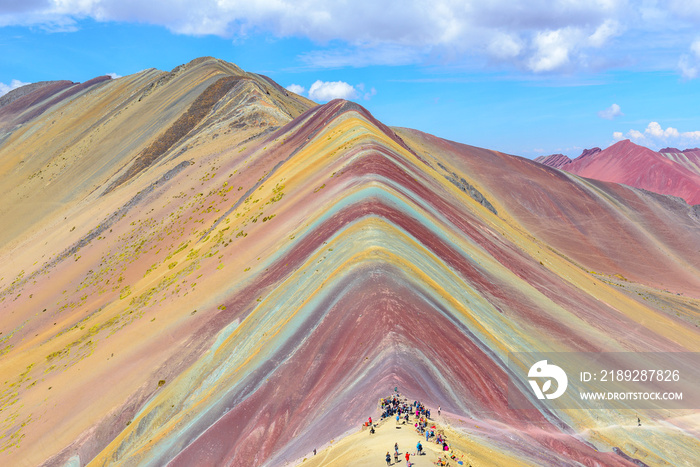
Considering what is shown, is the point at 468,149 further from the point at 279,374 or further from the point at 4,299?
the point at 279,374

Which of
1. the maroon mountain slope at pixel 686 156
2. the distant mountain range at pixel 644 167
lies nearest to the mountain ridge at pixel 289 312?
the distant mountain range at pixel 644 167

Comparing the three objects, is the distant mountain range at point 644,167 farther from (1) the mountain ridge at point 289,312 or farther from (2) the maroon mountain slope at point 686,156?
(1) the mountain ridge at point 289,312

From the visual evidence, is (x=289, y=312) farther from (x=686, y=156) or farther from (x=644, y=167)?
(x=686, y=156)

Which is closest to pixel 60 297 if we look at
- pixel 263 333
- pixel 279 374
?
pixel 263 333

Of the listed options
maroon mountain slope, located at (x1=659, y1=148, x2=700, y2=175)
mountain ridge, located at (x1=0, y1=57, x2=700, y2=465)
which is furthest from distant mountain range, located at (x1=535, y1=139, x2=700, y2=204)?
mountain ridge, located at (x1=0, y1=57, x2=700, y2=465)

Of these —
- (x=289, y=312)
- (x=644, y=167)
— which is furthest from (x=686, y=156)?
(x=289, y=312)

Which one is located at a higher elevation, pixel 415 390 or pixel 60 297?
pixel 60 297

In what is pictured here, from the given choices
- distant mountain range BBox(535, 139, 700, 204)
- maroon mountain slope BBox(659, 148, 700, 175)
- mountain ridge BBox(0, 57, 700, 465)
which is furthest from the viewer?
maroon mountain slope BBox(659, 148, 700, 175)

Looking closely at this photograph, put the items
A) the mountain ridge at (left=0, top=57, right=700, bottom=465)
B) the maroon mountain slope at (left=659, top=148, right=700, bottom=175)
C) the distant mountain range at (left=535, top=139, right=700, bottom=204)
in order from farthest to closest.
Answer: the maroon mountain slope at (left=659, top=148, right=700, bottom=175) → the distant mountain range at (left=535, top=139, right=700, bottom=204) → the mountain ridge at (left=0, top=57, right=700, bottom=465)

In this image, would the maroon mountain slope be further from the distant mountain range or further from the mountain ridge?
the mountain ridge
